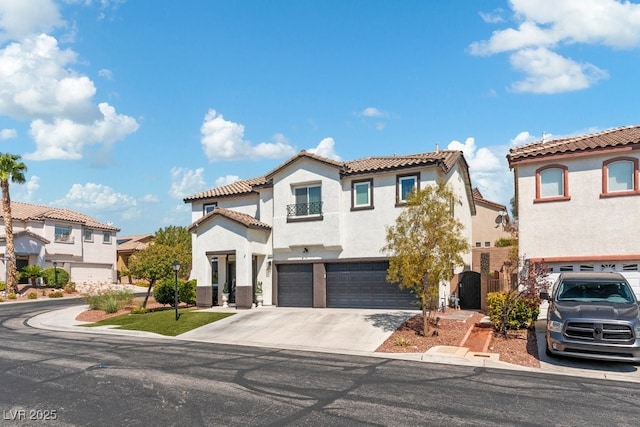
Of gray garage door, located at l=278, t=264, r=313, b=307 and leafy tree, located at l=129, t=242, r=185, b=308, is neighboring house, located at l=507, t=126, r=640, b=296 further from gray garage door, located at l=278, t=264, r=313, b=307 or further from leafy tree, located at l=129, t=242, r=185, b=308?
leafy tree, located at l=129, t=242, r=185, b=308

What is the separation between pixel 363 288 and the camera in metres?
22.0

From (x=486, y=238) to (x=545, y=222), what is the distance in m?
18.8

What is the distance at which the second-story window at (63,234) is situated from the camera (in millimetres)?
44625

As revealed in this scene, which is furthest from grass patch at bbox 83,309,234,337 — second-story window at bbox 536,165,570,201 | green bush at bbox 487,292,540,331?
second-story window at bbox 536,165,570,201

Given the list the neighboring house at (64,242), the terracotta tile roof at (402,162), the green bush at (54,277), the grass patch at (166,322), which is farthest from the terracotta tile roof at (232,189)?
the neighboring house at (64,242)

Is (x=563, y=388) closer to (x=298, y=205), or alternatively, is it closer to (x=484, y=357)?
(x=484, y=357)

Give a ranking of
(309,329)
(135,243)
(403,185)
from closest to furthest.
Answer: (309,329) < (403,185) < (135,243)

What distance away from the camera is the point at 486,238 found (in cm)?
3678

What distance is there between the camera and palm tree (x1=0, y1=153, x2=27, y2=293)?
36375 mm

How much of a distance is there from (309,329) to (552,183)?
1086 cm

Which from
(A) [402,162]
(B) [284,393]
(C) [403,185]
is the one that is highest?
(A) [402,162]

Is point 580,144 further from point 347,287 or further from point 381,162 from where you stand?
point 347,287

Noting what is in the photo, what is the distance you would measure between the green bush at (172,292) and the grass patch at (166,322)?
2.57 meters

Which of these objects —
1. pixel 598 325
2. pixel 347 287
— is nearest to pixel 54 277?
pixel 347 287
